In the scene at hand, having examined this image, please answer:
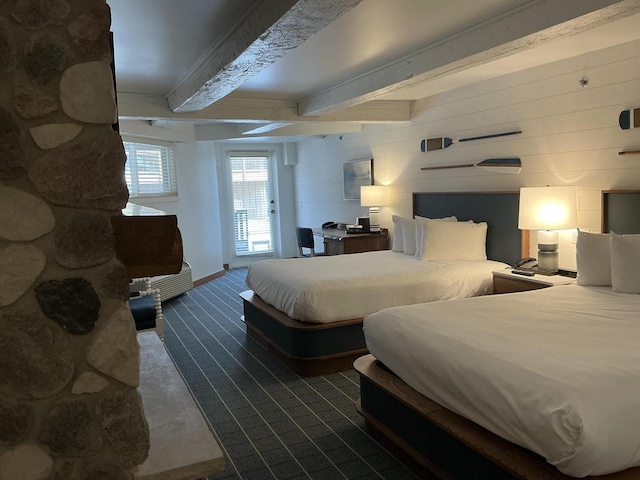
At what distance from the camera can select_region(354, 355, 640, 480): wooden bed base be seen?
1901 mm

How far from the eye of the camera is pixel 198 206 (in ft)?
24.9

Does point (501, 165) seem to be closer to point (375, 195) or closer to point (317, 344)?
point (375, 195)

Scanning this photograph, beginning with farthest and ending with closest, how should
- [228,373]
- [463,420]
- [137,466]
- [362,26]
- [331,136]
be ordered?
[331,136]
[228,373]
[362,26]
[463,420]
[137,466]

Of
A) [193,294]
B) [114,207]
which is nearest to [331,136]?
[193,294]

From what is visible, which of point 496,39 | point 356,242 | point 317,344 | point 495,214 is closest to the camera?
point 496,39

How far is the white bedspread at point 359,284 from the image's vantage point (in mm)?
3883

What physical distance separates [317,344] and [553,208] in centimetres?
206

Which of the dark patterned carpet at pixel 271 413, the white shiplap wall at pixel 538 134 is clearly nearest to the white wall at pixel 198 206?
the dark patterned carpet at pixel 271 413

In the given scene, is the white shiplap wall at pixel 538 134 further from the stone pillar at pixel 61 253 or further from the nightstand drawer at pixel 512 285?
the stone pillar at pixel 61 253

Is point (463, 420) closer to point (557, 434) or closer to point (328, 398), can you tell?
point (557, 434)

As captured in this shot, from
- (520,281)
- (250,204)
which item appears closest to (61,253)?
(520,281)

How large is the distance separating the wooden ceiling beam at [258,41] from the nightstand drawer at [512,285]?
2.50 m

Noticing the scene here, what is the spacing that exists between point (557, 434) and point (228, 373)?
2.80 metres

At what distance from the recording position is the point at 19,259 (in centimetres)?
128
